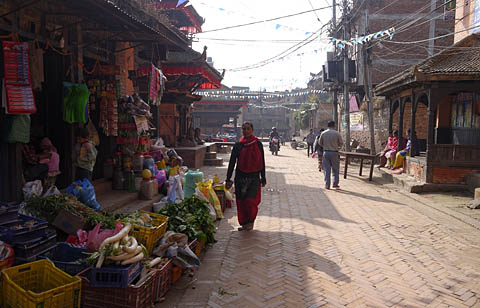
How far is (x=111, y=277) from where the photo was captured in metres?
3.45

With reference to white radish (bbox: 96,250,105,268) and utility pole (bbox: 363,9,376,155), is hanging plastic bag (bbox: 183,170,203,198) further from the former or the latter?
utility pole (bbox: 363,9,376,155)

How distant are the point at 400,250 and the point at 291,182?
7.03 metres

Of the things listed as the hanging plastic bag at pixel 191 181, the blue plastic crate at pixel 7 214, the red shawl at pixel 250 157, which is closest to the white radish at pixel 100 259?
the blue plastic crate at pixel 7 214

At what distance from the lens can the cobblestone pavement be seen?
414 centimetres

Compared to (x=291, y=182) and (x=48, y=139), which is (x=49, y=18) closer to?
(x=48, y=139)

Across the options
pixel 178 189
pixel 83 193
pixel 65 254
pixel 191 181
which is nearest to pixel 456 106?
pixel 191 181

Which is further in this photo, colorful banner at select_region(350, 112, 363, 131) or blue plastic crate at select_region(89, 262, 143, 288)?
colorful banner at select_region(350, 112, 363, 131)

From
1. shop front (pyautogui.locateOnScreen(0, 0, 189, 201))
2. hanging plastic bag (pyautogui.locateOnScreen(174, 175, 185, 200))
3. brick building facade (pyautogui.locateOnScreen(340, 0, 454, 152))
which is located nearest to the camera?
shop front (pyautogui.locateOnScreen(0, 0, 189, 201))

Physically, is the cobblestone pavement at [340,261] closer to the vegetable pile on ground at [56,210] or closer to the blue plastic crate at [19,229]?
the vegetable pile on ground at [56,210]

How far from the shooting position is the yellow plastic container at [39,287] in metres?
2.95

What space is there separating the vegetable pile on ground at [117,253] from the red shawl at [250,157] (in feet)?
9.60

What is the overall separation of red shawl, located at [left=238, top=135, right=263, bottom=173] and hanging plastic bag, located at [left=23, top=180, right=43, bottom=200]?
3106 mm

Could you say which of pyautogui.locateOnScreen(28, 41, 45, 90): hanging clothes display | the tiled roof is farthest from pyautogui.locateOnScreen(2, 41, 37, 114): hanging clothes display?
the tiled roof

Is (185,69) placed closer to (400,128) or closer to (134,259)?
(400,128)
